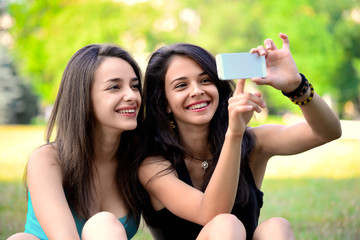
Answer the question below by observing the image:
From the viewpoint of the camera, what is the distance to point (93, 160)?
119 inches

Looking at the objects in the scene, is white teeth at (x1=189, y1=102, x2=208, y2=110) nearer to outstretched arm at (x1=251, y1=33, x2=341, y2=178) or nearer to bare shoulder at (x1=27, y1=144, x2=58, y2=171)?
outstretched arm at (x1=251, y1=33, x2=341, y2=178)

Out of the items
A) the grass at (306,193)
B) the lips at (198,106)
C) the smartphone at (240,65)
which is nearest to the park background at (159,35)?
the grass at (306,193)

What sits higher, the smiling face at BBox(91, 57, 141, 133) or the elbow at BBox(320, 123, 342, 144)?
the smiling face at BBox(91, 57, 141, 133)

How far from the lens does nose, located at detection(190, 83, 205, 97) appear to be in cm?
285

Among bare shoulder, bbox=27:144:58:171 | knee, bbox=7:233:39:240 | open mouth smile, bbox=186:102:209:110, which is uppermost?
open mouth smile, bbox=186:102:209:110

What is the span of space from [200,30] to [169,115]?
22752 millimetres

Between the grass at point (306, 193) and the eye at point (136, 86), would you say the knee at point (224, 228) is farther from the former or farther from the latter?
the grass at point (306, 193)

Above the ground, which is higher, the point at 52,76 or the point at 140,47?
the point at 140,47

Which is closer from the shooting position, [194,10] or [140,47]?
[140,47]

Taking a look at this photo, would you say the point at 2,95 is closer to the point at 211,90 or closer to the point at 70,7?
the point at 70,7

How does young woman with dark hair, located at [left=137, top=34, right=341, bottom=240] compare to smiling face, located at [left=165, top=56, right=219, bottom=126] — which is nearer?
young woman with dark hair, located at [left=137, top=34, right=341, bottom=240]

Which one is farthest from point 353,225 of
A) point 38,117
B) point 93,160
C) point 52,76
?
point 38,117

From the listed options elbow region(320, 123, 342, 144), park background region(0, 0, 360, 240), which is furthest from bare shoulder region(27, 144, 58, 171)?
park background region(0, 0, 360, 240)

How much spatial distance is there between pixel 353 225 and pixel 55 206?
3.11 meters
